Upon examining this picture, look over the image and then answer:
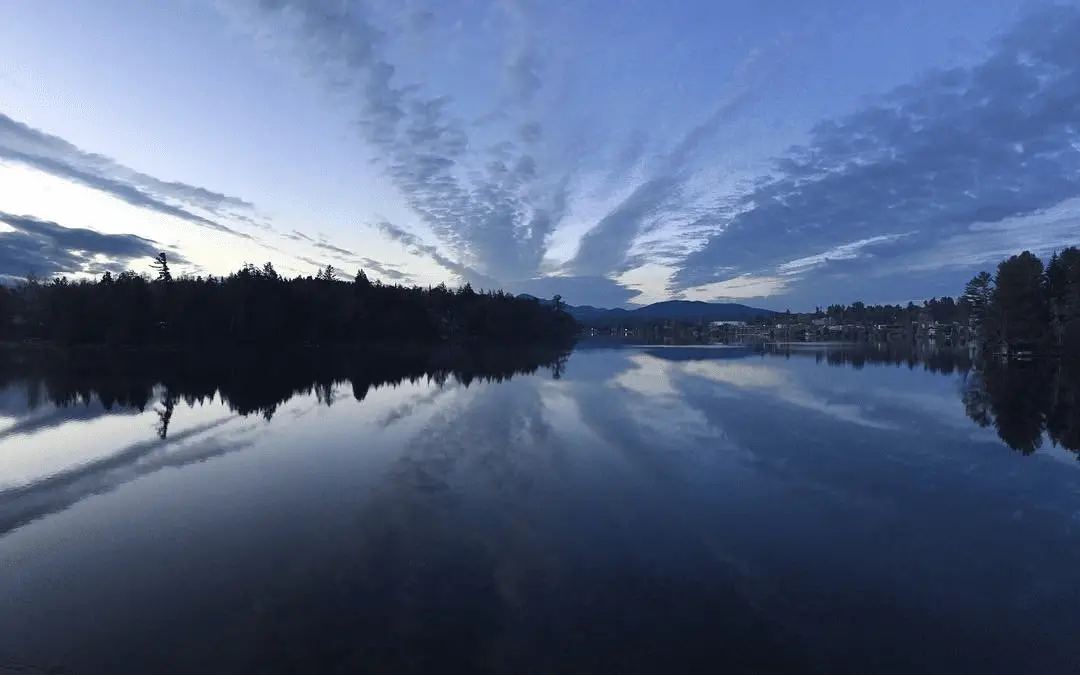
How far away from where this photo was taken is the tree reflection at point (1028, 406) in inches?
858

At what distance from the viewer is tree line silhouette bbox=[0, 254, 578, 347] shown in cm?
7988

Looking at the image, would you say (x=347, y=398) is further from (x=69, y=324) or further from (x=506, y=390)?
(x=69, y=324)

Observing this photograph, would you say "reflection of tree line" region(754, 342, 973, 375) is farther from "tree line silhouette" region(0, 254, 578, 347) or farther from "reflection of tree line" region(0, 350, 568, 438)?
"tree line silhouette" region(0, 254, 578, 347)

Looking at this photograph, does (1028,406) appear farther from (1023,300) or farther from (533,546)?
(1023,300)

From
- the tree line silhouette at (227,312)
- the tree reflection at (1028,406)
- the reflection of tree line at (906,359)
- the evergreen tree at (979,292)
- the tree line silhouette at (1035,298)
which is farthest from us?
the evergreen tree at (979,292)

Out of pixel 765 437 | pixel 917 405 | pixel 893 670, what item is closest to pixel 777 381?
pixel 917 405

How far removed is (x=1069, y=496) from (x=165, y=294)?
326 ft

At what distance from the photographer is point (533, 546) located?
10234 millimetres

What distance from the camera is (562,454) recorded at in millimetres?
18141

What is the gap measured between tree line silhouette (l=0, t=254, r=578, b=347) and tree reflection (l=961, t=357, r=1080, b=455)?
3399 inches

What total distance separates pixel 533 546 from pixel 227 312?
88333mm

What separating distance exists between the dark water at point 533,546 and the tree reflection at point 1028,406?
42 centimetres

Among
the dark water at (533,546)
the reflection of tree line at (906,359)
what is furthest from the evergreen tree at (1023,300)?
the dark water at (533,546)

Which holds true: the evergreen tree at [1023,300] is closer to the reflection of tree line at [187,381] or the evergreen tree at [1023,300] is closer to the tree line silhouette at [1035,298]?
the tree line silhouette at [1035,298]
